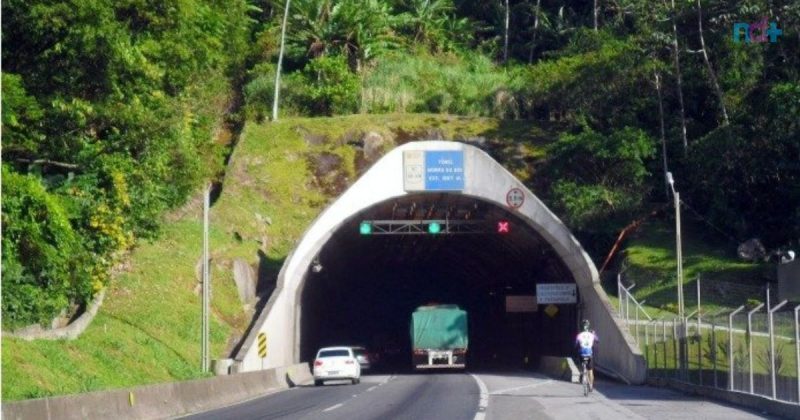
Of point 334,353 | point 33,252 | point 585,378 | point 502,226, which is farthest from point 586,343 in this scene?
point 502,226

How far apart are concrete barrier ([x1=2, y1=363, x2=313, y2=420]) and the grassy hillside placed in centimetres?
220

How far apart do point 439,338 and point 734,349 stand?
1268 inches

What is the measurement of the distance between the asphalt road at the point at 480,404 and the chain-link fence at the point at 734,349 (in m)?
0.77

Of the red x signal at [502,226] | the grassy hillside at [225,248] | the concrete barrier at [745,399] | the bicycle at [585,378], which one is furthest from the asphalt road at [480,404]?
the red x signal at [502,226]

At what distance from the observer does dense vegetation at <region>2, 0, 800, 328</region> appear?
30.9 m

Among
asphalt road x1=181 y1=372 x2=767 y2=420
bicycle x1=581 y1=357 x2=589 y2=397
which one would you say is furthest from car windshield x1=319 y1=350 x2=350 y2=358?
bicycle x1=581 y1=357 x2=589 y2=397

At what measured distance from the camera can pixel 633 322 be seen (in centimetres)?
4631

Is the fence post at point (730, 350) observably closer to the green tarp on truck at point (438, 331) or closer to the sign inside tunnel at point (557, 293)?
the sign inside tunnel at point (557, 293)

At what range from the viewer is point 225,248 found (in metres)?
55.8

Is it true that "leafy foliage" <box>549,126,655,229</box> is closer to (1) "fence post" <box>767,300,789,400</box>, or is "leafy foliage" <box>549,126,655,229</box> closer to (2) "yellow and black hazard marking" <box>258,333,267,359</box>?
(2) "yellow and black hazard marking" <box>258,333,267,359</box>

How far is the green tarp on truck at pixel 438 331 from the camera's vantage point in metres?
60.1

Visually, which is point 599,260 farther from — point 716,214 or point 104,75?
point 104,75

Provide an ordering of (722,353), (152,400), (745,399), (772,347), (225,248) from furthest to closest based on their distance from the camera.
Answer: (225,248), (722,353), (745,399), (152,400), (772,347)
